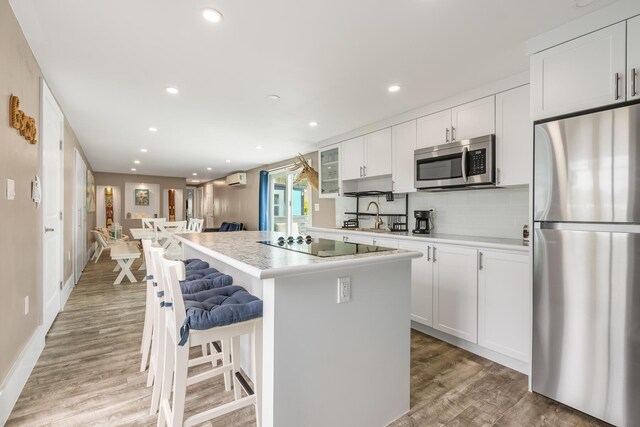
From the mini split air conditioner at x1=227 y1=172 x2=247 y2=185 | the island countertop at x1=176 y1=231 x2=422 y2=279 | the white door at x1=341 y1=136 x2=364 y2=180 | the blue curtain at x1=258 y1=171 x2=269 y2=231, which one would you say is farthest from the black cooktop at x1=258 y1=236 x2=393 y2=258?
the mini split air conditioner at x1=227 y1=172 x2=247 y2=185

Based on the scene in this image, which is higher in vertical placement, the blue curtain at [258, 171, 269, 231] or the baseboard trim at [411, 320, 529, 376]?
the blue curtain at [258, 171, 269, 231]

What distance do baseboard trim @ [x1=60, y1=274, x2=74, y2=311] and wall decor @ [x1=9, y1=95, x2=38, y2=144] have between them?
2145mm

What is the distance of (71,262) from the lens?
14.1 feet

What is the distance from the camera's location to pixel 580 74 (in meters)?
1.83

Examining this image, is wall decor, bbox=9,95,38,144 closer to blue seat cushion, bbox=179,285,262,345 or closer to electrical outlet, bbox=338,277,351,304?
blue seat cushion, bbox=179,285,262,345

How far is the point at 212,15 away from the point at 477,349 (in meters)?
3.14

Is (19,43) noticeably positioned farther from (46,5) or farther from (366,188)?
(366,188)

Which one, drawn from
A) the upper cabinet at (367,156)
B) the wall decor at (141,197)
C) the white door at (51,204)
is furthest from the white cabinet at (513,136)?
the wall decor at (141,197)

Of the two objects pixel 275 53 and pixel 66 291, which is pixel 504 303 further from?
pixel 66 291

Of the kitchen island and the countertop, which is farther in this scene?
the countertop

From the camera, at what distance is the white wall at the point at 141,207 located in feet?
33.3

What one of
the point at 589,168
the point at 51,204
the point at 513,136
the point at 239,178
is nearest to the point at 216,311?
the point at 589,168

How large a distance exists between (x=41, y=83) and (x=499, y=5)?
3.47m

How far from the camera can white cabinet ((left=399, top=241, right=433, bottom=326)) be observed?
282 cm
